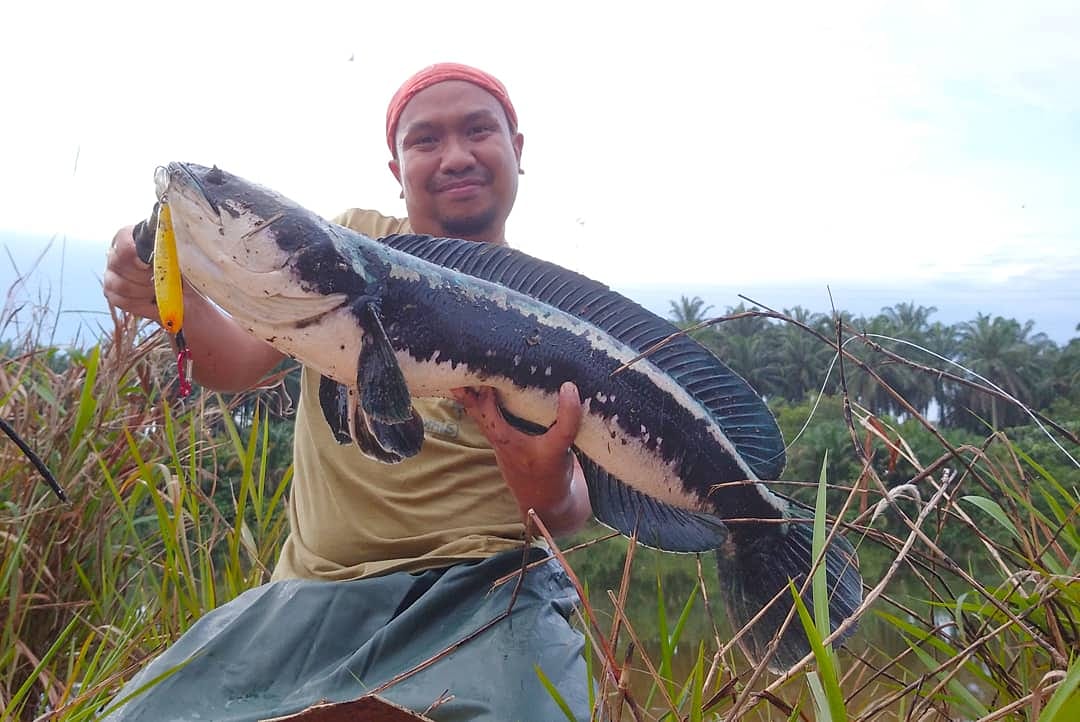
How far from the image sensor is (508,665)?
2270mm

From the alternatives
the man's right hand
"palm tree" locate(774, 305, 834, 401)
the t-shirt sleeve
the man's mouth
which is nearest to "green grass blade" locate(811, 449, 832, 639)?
the man's right hand

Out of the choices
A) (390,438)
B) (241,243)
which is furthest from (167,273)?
(390,438)

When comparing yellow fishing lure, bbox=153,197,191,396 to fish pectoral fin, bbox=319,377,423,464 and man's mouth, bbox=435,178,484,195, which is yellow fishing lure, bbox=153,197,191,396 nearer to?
fish pectoral fin, bbox=319,377,423,464

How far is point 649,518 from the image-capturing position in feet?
7.57

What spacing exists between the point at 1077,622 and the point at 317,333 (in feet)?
5.63

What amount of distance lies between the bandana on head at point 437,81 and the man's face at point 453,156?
0.09ft

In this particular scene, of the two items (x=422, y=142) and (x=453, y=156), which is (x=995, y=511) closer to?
(x=453, y=156)

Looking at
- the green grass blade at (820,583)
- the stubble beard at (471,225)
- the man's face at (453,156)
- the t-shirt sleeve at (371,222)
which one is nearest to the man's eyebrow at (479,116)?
the man's face at (453,156)

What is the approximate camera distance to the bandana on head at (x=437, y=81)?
9.90 feet

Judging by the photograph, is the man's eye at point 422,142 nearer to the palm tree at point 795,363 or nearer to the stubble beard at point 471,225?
the stubble beard at point 471,225

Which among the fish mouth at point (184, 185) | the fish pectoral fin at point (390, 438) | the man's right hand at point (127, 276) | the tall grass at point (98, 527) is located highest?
the fish mouth at point (184, 185)

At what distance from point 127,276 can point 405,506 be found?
3.56 ft

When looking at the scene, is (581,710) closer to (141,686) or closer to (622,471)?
(622,471)

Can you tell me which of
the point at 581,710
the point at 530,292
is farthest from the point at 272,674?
the point at 530,292
